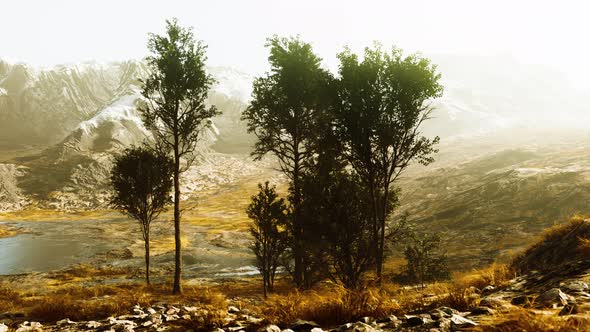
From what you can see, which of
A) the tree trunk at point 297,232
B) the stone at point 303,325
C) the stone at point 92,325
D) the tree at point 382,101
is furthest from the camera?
the tree trunk at point 297,232

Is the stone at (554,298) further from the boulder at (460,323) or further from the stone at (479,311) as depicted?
the boulder at (460,323)

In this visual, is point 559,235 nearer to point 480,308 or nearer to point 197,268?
point 480,308

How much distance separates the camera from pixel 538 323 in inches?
158

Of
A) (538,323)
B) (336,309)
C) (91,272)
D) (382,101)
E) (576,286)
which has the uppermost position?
(382,101)

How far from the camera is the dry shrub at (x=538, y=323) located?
388 cm

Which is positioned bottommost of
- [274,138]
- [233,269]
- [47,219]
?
[233,269]

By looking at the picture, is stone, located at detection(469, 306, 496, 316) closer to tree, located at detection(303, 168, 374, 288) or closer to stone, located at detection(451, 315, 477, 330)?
stone, located at detection(451, 315, 477, 330)

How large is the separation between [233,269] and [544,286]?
176 ft

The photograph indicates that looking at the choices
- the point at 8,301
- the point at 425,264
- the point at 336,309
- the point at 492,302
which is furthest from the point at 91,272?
the point at 492,302

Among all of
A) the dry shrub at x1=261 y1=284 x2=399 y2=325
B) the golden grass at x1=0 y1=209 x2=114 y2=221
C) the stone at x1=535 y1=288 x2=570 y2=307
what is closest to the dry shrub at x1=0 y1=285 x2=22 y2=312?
the dry shrub at x1=261 y1=284 x2=399 y2=325

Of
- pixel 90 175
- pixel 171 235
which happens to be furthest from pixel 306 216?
pixel 90 175

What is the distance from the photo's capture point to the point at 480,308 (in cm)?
561

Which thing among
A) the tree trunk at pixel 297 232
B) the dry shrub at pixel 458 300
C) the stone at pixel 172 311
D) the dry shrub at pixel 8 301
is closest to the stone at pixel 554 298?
the dry shrub at pixel 458 300

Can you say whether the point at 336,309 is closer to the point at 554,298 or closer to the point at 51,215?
the point at 554,298
